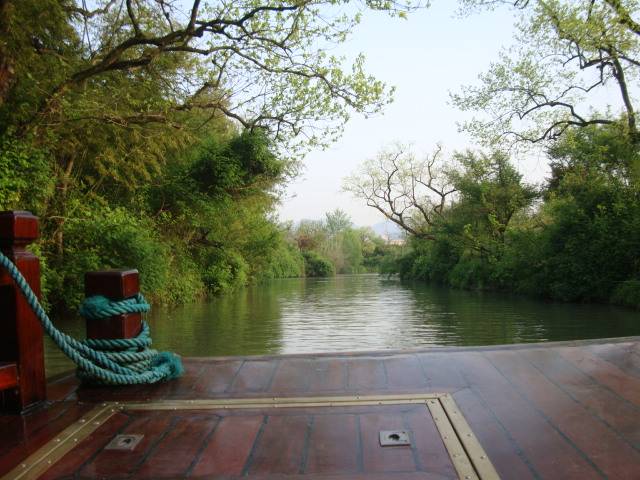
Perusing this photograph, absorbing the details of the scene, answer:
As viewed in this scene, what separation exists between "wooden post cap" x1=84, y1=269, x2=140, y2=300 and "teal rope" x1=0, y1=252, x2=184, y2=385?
0.04 meters

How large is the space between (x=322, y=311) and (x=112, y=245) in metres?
6.20

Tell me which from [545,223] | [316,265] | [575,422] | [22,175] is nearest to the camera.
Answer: [575,422]

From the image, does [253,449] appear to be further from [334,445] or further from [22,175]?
[22,175]

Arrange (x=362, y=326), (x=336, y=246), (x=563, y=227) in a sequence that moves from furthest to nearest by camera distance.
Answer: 1. (x=336, y=246)
2. (x=563, y=227)
3. (x=362, y=326)

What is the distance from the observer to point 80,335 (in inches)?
412

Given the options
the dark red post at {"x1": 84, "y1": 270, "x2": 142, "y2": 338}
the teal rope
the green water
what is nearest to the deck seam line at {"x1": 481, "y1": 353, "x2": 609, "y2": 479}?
the teal rope

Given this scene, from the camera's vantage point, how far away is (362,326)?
12062 millimetres

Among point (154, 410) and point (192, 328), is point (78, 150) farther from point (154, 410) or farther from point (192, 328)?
point (154, 410)

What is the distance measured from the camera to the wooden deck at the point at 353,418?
181cm

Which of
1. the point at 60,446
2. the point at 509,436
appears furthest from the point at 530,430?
Answer: the point at 60,446

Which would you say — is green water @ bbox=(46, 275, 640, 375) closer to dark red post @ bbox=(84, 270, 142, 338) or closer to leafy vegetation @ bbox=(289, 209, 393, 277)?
dark red post @ bbox=(84, 270, 142, 338)

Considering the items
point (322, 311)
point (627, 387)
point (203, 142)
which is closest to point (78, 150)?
point (203, 142)

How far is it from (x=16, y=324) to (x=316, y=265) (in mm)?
56181

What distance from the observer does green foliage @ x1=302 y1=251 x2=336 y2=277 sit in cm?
5781
